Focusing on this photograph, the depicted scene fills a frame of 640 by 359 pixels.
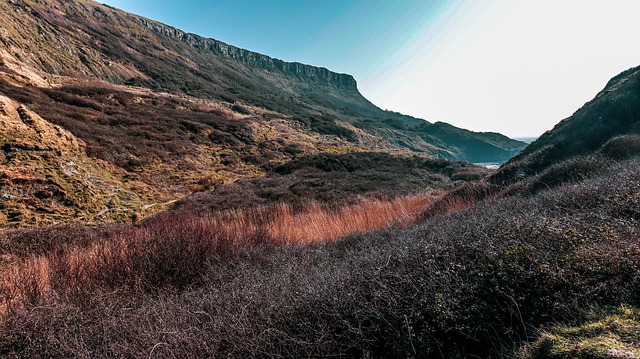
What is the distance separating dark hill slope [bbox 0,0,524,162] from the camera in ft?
112

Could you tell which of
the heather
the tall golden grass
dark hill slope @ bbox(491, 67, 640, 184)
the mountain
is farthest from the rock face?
the heather

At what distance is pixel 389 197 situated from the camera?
11148 mm

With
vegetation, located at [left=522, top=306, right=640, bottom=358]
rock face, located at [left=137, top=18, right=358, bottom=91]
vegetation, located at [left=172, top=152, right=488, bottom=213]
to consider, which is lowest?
A: vegetation, located at [left=522, top=306, right=640, bottom=358]

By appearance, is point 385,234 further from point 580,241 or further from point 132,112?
point 132,112

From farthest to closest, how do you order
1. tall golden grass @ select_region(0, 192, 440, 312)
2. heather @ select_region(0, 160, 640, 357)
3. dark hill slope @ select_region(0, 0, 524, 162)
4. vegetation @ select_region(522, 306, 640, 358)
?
dark hill slope @ select_region(0, 0, 524, 162) → tall golden grass @ select_region(0, 192, 440, 312) → heather @ select_region(0, 160, 640, 357) → vegetation @ select_region(522, 306, 640, 358)

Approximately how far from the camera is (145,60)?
5328 centimetres

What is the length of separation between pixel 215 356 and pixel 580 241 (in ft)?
9.25

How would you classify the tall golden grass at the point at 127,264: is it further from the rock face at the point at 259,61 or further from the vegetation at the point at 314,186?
the rock face at the point at 259,61

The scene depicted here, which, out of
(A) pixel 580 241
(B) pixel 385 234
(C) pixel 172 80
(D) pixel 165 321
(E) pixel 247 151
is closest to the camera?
(A) pixel 580 241

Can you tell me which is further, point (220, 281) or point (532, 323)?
point (220, 281)

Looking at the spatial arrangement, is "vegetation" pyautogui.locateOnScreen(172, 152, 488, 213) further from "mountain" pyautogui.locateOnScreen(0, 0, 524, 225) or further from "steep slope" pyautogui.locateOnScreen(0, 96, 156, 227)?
"steep slope" pyautogui.locateOnScreen(0, 96, 156, 227)

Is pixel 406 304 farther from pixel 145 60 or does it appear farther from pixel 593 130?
pixel 145 60

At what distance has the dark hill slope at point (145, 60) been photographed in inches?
1344

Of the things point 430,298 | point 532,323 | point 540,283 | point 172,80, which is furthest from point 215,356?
point 172,80
